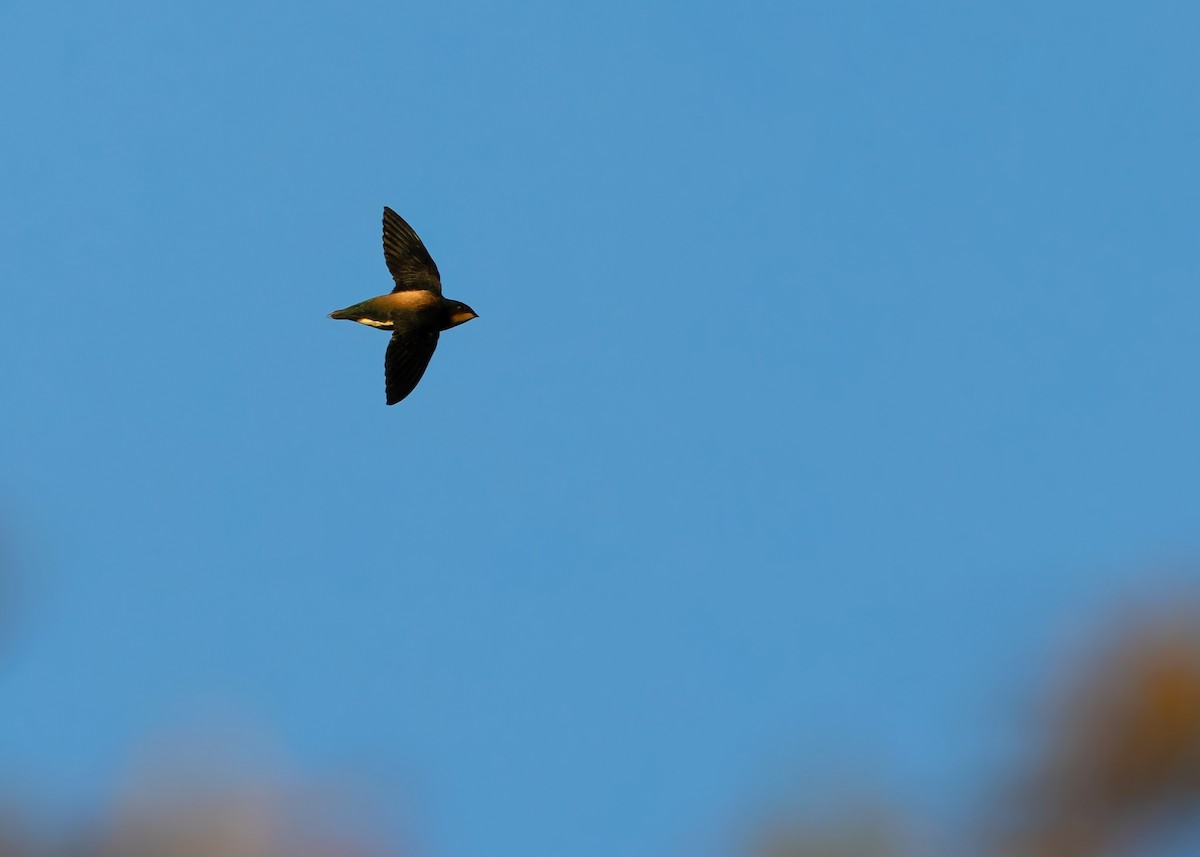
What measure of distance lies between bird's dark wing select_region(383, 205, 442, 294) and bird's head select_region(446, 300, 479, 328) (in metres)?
0.98

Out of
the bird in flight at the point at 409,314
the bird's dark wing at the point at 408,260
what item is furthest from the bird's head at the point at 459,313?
the bird's dark wing at the point at 408,260

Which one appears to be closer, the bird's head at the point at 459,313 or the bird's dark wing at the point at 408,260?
the bird's head at the point at 459,313

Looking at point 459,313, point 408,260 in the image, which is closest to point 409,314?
point 459,313

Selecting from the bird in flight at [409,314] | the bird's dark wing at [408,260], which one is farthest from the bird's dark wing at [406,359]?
the bird's dark wing at [408,260]

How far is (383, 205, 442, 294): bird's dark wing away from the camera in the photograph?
33.3 meters

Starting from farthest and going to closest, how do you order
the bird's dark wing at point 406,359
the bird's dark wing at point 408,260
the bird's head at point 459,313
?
the bird's dark wing at point 408,260, the bird's head at point 459,313, the bird's dark wing at point 406,359

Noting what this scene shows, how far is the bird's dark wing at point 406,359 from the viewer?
102 feet

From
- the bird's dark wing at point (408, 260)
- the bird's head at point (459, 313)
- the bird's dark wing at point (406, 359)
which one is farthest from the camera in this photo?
the bird's dark wing at point (408, 260)

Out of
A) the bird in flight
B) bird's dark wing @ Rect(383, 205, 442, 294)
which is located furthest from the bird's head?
bird's dark wing @ Rect(383, 205, 442, 294)

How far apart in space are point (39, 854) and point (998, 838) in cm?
329

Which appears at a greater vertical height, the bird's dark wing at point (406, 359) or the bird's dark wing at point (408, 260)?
the bird's dark wing at point (408, 260)

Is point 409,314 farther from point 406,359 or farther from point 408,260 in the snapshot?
point 408,260

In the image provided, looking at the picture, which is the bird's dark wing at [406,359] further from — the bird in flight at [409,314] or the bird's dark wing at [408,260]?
the bird's dark wing at [408,260]

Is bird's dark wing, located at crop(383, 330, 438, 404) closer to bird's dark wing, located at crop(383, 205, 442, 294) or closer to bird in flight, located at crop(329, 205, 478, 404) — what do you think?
bird in flight, located at crop(329, 205, 478, 404)
